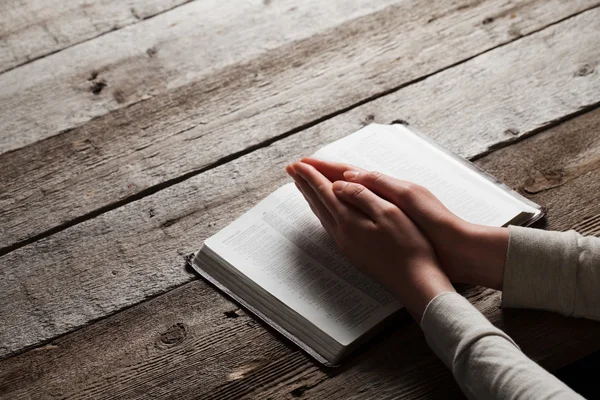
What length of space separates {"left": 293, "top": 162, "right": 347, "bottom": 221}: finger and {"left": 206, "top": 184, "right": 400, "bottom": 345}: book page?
57mm

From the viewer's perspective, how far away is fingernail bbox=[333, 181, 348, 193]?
1.00 m

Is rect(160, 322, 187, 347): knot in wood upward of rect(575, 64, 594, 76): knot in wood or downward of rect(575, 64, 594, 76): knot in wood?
downward

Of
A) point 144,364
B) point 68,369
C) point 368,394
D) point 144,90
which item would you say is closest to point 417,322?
point 368,394

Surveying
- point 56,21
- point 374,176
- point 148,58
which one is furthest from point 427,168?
point 56,21

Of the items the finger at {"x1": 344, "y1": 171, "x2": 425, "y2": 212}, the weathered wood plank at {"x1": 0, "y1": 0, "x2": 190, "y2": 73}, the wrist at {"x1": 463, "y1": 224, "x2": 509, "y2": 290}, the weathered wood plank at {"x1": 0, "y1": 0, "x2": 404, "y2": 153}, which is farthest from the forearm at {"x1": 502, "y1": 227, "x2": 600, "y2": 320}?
the weathered wood plank at {"x1": 0, "y1": 0, "x2": 190, "y2": 73}

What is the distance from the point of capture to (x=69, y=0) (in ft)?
5.35

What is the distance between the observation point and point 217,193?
118cm

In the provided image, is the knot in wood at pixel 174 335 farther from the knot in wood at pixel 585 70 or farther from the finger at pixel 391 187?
the knot in wood at pixel 585 70

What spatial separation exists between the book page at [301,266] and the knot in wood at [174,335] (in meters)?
0.11

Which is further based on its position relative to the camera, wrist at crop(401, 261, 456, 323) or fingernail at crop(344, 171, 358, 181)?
fingernail at crop(344, 171, 358, 181)

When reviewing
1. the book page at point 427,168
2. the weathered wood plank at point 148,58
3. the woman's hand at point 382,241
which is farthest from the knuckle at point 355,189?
the weathered wood plank at point 148,58

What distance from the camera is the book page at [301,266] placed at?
A: 945 mm

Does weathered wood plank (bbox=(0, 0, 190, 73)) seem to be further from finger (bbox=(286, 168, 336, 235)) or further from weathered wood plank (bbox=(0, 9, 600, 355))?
finger (bbox=(286, 168, 336, 235))

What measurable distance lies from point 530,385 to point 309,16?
0.95m
